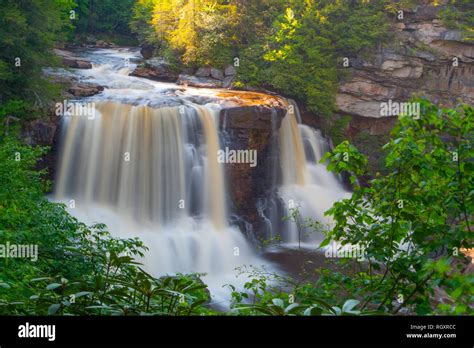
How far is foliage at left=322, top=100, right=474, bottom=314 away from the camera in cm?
221

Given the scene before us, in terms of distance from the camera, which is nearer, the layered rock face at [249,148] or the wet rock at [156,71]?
the layered rock face at [249,148]

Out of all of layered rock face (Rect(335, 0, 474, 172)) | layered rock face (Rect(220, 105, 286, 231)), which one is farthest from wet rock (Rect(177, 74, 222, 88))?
layered rock face (Rect(335, 0, 474, 172))

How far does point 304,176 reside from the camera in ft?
45.7

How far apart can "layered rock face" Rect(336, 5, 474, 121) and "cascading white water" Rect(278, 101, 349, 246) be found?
3.13 metres

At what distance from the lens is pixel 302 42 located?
1709cm

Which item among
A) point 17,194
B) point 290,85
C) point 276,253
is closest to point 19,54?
point 17,194

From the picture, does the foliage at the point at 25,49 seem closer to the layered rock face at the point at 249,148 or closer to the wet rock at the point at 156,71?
the layered rock face at the point at 249,148

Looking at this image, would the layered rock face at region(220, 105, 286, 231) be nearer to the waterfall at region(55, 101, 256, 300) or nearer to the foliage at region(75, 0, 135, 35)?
the waterfall at region(55, 101, 256, 300)

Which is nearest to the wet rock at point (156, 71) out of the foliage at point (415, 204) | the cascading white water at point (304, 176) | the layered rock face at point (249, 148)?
the cascading white water at point (304, 176)

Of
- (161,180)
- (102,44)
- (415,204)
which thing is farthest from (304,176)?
(102,44)

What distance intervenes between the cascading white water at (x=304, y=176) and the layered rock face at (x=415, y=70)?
10.3 feet

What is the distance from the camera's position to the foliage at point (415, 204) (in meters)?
2.21
